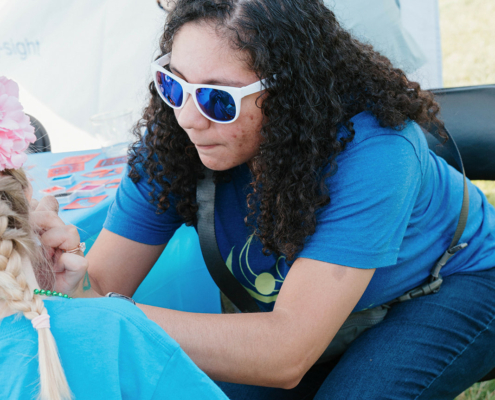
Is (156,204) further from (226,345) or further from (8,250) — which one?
(8,250)

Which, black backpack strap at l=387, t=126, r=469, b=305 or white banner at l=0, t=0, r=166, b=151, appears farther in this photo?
white banner at l=0, t=0, r=166, b=151

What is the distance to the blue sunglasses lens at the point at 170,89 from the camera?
3.58 feet

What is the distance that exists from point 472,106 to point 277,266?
108cm

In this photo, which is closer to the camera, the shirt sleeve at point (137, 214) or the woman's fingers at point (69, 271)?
the woman's fingers at point (69, 271)

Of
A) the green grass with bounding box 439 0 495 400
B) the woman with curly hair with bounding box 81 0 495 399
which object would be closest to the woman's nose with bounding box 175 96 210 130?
the woman with curly hair with bounding box 81 0 495 399

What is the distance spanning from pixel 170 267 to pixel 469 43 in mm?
5912

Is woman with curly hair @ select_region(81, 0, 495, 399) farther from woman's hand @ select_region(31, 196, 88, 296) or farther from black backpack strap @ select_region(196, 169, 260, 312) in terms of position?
woman's hand @ select_region(31, 196, 88, 296)

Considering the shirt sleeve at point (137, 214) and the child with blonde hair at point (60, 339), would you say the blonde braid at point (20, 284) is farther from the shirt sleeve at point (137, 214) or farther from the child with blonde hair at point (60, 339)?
the shirt sleeve at point (137, 214)

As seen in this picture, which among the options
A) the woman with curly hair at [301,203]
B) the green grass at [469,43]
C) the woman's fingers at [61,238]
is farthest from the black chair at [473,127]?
the green grass at [469,43]

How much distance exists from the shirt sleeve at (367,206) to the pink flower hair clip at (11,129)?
0.63 m

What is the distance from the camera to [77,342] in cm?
67

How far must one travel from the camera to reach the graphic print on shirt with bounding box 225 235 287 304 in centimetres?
128

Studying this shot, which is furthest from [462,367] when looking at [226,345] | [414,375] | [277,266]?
[226,345]

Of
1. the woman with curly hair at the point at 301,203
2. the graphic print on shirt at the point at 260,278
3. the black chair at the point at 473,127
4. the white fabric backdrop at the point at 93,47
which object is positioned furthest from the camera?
the white fabric backdrop at the point at 93,47
